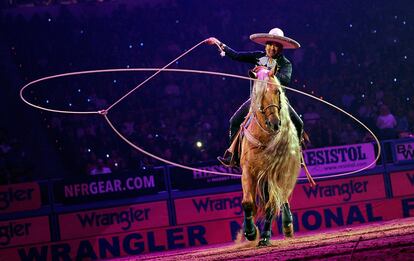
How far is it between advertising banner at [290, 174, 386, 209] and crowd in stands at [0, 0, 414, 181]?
69.7 inches

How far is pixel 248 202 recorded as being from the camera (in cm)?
966

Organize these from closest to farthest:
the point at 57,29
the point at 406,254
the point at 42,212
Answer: the point at 406,254
the point at 42,212
the point at 57,29

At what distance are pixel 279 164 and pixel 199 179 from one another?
4682 mm

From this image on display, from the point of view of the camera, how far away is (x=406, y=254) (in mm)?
6188

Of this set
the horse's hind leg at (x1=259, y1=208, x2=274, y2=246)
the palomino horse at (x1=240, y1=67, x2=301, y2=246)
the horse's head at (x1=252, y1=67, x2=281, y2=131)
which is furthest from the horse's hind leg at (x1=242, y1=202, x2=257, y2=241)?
the horse's head at (x1=252, y1=67, x2=281, y2=131)

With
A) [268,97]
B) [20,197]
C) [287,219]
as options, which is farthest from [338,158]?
[20,197]

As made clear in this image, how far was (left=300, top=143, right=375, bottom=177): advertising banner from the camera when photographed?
1434 cm

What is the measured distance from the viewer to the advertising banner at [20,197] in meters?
13.2

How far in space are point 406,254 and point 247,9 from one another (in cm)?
1697

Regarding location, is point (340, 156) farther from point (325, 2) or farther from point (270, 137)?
point (325, 2)

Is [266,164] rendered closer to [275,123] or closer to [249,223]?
[249,223]

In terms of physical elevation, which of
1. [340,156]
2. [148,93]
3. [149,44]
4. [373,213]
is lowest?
[373,213]

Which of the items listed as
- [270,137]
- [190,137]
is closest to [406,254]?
[270,137]

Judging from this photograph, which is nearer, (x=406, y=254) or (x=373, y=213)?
(x=406, y=254)
